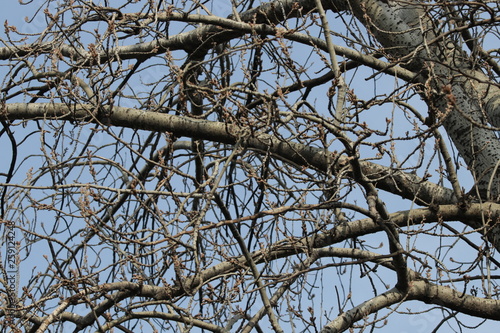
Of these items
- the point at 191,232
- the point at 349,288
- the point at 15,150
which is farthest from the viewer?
the point at 15,150

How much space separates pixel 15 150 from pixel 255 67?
193 cm

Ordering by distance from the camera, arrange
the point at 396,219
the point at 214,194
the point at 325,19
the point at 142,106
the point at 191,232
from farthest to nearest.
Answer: the point at 142,106 < the point at 396,219 < the point at 325,19 < the point at 214,194 < the point at 191,232

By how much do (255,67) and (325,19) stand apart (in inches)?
63.9

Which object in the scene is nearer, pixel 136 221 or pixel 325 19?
pixel 325 19

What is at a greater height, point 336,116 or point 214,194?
point 336,116

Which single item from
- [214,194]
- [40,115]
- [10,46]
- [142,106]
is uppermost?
[10,46]

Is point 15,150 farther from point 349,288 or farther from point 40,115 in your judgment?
point 349,288

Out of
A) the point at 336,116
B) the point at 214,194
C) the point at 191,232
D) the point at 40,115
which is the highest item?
the point at 40,115

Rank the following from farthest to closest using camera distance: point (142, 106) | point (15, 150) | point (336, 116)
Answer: point (142, 106)
point (15, 150)
point (336, 116)

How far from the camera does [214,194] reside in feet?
11.5

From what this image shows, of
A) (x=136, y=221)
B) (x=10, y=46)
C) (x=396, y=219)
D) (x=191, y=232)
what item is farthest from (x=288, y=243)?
(x=10, y=46)

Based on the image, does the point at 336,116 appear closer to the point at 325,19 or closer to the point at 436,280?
the point at 325,19

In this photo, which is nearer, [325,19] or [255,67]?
[325,19]

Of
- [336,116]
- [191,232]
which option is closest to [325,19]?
[336,116]
